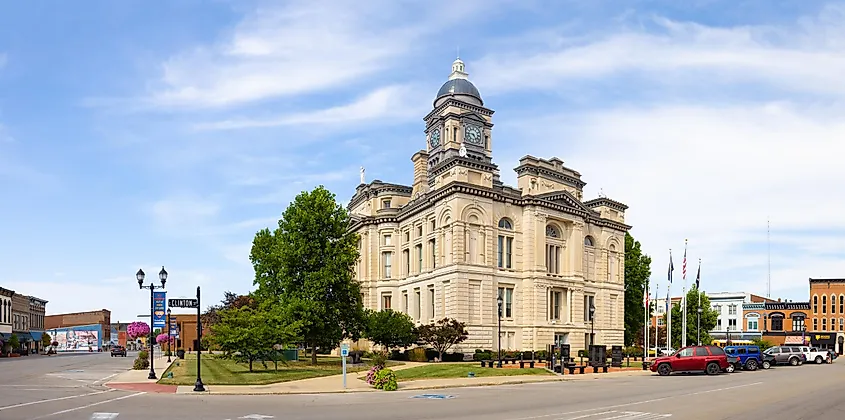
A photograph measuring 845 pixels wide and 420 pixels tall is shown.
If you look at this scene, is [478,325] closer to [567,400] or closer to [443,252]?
[443,252]

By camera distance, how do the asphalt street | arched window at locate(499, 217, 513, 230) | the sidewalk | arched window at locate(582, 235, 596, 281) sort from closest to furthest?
1. the asphalt street
2. the sidewalk
3. arched window at locate(499, 217, 513, 230)
4. arched window at locate(582, 235, 596, 281)

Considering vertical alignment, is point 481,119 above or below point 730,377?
above

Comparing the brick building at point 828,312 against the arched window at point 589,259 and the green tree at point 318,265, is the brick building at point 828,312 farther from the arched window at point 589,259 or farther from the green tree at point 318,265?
the green tree at point 318,265

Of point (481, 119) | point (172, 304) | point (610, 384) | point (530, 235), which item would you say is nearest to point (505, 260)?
point (530, 235)

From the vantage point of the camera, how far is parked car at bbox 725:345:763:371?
49000mm

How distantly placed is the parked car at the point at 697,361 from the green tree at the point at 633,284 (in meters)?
44.9

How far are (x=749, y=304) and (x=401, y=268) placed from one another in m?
76.9

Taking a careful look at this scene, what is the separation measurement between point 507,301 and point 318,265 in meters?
19.7

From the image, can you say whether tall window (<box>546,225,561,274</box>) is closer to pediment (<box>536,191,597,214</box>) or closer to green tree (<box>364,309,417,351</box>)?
pediment (<box>536,191,597,214</box>)

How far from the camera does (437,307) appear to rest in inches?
2662

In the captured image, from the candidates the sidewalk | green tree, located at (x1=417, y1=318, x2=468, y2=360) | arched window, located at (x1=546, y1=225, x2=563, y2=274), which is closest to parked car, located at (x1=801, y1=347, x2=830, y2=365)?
arched window, located at (x1=546, y1=225, x2=563, y2=274)

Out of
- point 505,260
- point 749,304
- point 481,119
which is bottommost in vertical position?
point 749,304

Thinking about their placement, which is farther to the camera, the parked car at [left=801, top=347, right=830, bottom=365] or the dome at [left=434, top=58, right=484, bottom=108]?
the dome at [left=434, top=58, right=484, bottom=108]

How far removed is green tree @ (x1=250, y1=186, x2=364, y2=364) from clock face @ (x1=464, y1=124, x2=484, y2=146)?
3151cm
